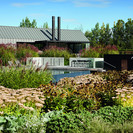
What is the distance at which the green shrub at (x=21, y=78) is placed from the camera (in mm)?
9086

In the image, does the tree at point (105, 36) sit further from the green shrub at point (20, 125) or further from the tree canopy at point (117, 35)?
the green shrub at point (20, 125)

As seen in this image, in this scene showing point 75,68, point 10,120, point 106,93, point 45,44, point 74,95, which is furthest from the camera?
point 45,44

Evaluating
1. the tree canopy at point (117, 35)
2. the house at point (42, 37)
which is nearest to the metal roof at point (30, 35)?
the house at point (42, 37)

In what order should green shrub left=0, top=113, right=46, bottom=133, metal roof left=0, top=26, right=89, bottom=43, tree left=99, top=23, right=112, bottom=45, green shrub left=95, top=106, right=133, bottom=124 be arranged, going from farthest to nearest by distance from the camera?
tree left=99, top=23, right=112, bottom=45, metal roof left=0, top=26, right=89, bottom=43, green shrub left=95, top=106, right=133, bottom=124, green shrub left=0, top=113, right=46, bottom=133

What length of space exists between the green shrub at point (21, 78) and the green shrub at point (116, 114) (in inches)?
162

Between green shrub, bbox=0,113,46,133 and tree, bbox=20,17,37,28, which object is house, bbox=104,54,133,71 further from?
tree, bbox=20,17,37,28

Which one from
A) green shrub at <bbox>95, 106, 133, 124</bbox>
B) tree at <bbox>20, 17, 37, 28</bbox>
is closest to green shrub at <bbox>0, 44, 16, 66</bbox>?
green shrub at <bbox>95, 106, 133, 124</bbox>

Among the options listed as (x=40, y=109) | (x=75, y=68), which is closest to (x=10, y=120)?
(x=40, y=109)

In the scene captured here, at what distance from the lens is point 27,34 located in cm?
3791

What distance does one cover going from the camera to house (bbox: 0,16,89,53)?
119 ft

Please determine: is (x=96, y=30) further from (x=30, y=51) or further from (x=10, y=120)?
(x=10, y=120)

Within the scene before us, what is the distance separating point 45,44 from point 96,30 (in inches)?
762

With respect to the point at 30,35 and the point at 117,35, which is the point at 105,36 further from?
the point at 30,35

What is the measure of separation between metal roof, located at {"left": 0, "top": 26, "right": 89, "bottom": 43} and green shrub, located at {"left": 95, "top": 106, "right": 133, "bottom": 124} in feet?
103
